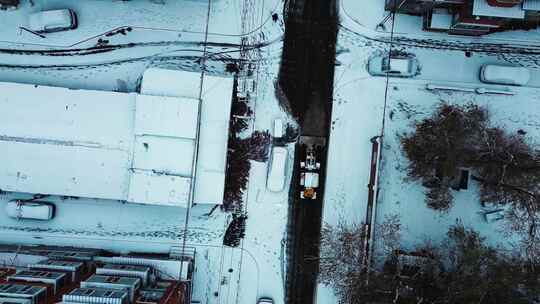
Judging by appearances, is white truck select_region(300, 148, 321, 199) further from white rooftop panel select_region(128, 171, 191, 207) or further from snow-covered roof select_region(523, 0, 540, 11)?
snow-covered roof select_region(523, 0, 540, 11)

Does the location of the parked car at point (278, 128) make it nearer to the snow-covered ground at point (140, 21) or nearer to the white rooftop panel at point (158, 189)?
the snow-covered ground at point (140, 21)

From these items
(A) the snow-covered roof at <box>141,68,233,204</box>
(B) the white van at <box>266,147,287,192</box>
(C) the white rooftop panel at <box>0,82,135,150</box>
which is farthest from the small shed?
(B) the white van at <box>266,147,287,192</box>

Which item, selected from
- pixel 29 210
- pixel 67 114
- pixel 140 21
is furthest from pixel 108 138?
pixel 140 21

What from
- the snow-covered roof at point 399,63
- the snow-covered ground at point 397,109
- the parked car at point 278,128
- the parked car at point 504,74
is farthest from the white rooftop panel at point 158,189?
the parked car at point 504,74

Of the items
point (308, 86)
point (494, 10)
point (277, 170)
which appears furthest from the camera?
point (308, 86)

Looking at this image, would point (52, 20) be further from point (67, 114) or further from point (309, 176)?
point (309, 176)
